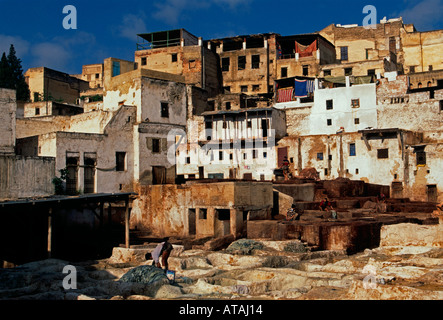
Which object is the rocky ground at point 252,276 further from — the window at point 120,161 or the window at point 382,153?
the window at point 382,153

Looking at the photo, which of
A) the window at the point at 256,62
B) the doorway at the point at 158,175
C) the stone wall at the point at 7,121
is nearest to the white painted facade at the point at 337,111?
the window at the point at 256,62

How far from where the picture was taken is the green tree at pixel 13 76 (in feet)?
186

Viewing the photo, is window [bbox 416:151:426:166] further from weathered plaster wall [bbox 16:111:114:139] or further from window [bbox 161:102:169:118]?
weathered plaster wall [bbox 16:111:114:139]

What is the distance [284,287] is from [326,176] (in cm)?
2652

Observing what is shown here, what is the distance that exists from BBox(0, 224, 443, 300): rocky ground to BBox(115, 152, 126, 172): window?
558 inches

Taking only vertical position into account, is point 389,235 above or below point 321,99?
below

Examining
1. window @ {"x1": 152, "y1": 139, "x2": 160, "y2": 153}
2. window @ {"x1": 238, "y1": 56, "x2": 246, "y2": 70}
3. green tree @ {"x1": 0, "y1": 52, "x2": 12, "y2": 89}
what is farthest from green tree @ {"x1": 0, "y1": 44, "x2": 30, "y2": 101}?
window @ {"x1": 152, "y1": 139, "x2": 160, "y2": 153}

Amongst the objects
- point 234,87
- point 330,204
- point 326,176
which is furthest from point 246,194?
point 234,87

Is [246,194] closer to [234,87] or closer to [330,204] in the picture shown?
[330,204]

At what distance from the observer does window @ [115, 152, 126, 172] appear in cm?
3309

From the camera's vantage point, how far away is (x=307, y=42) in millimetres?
52656

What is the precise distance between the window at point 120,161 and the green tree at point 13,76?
27861 mm

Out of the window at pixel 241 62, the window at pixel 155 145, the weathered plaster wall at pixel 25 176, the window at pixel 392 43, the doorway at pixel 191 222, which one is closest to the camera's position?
the weathered plaster wall at pixel 25 176

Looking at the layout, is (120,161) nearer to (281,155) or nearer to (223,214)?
(223,214)
